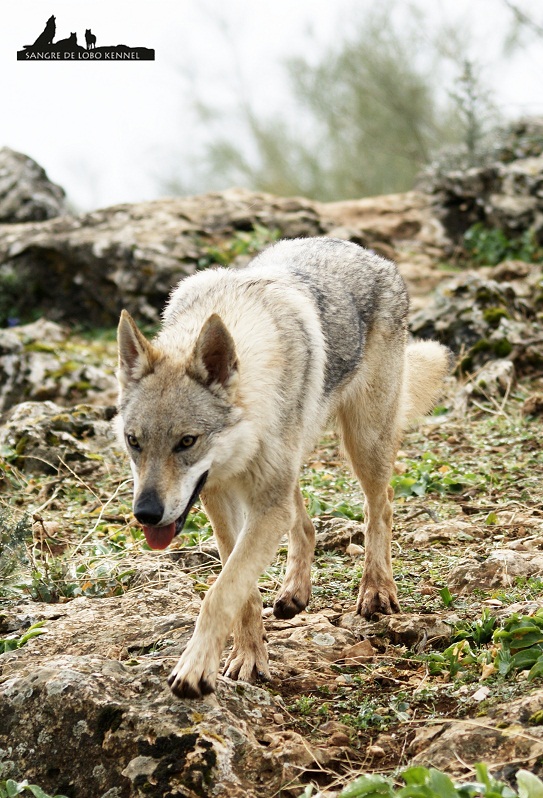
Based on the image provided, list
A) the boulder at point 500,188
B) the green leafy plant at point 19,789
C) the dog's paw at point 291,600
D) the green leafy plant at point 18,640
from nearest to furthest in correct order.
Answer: the green leafy plant at point 19,789 < the green leafy plant at point 18,640 < the dog's paw at point 291,600 < the boulder at point 500,188

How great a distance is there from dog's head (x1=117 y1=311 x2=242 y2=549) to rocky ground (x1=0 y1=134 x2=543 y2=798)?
67cm

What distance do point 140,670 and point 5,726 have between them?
1.76 feet

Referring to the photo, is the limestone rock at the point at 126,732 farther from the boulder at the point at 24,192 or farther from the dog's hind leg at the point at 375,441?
the boulder at the point at 24,192

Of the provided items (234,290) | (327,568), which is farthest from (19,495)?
(234,290)

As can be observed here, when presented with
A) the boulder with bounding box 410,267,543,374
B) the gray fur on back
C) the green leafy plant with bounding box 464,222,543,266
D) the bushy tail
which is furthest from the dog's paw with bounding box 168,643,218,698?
the green leafy plant with bounding box 464,222,543,266

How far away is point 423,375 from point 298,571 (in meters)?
1.92

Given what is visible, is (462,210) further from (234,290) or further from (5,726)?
(5,726)

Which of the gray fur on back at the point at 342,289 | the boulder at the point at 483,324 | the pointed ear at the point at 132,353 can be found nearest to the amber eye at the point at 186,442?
the pointed ear at the point at 132,353

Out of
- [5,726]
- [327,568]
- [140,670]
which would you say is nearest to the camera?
[5,726]

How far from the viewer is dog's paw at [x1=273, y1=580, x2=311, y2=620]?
438 cm

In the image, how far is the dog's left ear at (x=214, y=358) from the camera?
3619 millimetres

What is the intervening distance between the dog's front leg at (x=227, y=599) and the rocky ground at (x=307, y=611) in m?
0.10

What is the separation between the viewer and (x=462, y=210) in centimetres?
1226

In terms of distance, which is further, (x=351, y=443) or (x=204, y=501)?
(x=351, y=443)
